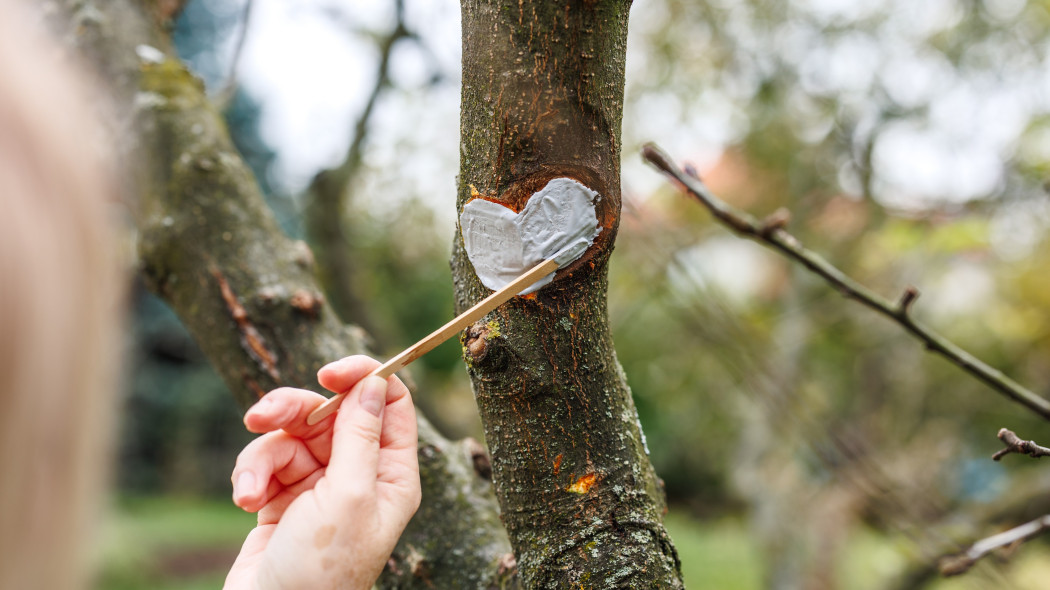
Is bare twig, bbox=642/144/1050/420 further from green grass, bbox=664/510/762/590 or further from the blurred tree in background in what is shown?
green grass, bbox=664/510/762/590

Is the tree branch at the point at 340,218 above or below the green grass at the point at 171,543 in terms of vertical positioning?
above

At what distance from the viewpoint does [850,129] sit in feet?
15.3

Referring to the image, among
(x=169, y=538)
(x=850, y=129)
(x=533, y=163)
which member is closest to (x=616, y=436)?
(x=533, y=163)

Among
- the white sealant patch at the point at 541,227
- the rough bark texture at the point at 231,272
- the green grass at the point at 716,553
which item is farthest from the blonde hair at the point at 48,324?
the green grass at the point at 716,553

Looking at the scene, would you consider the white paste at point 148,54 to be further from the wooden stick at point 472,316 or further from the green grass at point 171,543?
the green grass at point 171,543

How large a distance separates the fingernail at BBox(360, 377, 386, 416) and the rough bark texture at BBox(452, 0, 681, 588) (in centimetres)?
13

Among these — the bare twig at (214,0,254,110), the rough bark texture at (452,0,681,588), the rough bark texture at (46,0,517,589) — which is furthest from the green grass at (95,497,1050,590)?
the rough bark texture at (452,0,681,588)

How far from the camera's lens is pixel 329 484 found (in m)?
0.81

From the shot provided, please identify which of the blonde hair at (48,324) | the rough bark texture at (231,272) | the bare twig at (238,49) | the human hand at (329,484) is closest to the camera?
the blonde hair at (48,324)

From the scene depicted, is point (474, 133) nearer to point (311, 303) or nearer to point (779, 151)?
point (311, 303)

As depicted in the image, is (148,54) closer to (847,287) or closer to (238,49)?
(238,49)

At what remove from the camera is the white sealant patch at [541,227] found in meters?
0.91

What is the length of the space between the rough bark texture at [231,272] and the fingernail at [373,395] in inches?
17.0

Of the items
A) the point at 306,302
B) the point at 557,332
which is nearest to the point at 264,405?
the point at 557,332
